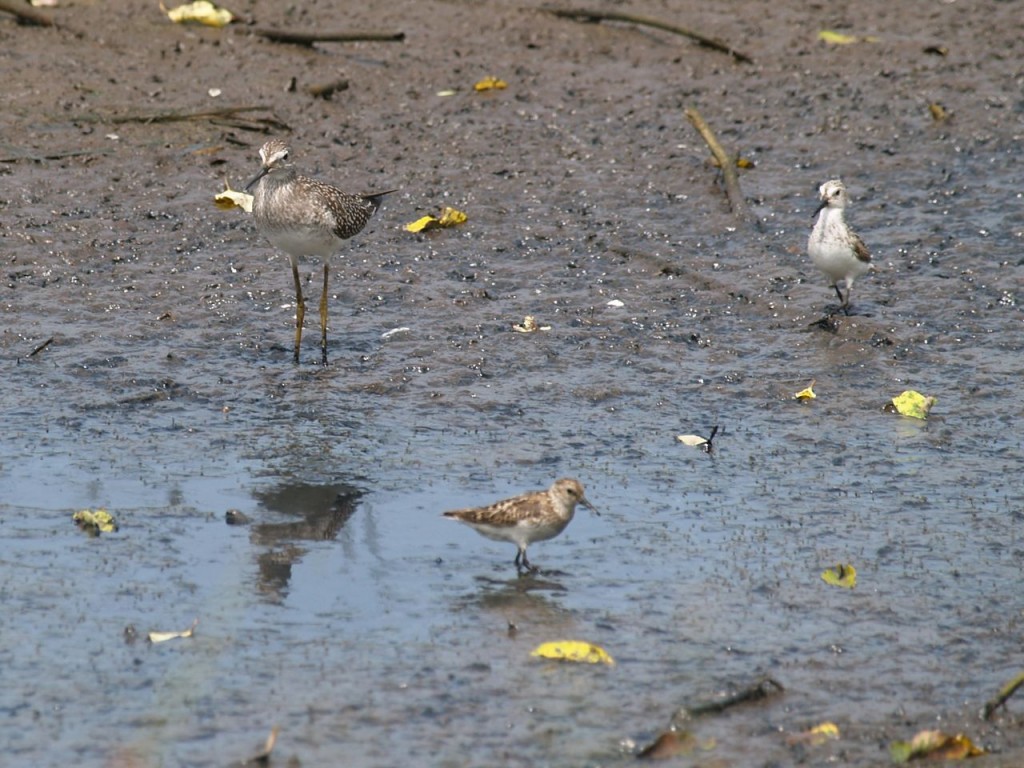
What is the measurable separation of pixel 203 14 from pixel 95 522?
864cm

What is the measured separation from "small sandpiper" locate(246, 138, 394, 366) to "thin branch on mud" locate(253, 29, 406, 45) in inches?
182

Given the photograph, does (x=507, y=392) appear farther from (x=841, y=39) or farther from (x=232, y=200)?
(x=841, y=39)

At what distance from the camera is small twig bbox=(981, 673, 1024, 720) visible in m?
5.82

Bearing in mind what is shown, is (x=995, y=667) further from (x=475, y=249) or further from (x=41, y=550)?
(x=475, y=249)

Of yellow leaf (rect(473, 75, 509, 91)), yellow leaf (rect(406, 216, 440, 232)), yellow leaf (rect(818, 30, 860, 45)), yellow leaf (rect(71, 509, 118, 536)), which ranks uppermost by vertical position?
yellow leaf (rect(818, 30, 860, 45))

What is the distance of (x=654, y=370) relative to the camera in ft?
32.9

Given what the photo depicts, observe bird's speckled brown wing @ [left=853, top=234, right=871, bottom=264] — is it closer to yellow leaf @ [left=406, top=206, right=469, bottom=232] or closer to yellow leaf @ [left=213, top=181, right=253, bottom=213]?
yellow leaf @ [left=406, top=206, right=469, bottom=232]

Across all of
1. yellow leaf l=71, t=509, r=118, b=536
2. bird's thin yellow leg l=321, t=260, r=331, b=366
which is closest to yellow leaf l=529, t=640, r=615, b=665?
yellow leaf l=71, t=509, r=118, b=536

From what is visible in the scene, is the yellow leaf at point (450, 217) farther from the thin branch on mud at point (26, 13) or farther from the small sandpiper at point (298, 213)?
the thin branch on mud at point (26, 13)

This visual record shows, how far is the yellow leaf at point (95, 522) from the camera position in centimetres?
758

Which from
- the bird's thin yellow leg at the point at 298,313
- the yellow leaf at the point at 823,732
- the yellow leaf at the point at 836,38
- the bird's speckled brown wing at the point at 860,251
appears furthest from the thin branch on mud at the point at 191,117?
the yellow leaf at the point at 823,732

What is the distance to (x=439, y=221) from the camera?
12.1 metres

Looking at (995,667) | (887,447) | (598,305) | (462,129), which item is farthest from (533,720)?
(462,129)

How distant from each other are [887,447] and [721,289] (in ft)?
8.59
